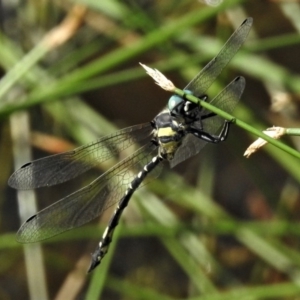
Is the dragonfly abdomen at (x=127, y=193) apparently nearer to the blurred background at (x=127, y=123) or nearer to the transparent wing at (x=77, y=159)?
the transparent wing at (x=77, y=159)

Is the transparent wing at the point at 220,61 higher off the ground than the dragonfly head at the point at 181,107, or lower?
lower

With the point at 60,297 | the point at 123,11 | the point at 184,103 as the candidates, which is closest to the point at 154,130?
the point at 184,103

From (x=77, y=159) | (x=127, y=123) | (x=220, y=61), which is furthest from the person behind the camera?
(x=127, y=123)

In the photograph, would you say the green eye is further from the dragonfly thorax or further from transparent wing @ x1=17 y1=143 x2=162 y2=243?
transparent wing @ x1=17 y1=143 x2=162 y2=243

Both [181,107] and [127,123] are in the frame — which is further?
[127,123]

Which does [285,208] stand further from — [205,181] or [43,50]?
[43,50]

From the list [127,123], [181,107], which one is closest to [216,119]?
[181,107]

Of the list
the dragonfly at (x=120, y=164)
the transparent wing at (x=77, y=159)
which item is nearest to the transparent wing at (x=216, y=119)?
the dragonfly at (x=120, y=164)

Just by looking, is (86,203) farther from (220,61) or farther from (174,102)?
(220,61)
